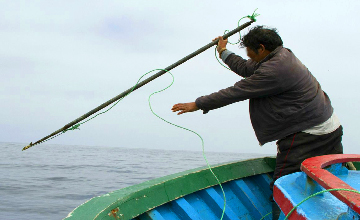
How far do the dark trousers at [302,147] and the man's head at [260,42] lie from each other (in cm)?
69

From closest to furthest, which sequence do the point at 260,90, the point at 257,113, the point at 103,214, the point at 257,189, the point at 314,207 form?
the point at 314,207, the point at 103,214, the point at 260,90, the point at 257,113, the point at 257,189

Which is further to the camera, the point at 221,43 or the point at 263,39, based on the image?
the point at 221,43

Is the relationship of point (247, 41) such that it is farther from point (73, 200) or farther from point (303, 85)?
point (73, 200)

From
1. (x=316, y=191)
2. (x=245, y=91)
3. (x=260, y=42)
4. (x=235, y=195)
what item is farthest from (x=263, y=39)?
(x=235, y=195)

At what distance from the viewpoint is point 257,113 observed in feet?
9.55

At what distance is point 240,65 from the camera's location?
3.41 meters

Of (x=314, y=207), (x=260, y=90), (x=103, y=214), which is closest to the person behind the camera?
(x=314, y=207)

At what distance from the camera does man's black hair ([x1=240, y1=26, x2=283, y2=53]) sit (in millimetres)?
2861

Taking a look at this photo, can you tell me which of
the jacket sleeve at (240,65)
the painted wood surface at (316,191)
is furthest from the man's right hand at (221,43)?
the painted wood surface at (316,191)

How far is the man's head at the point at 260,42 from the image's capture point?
2.86 metres

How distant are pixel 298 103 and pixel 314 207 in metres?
1.19

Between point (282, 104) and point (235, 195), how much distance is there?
4.16 feet

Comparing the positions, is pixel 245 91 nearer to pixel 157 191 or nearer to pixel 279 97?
pixel 279 97

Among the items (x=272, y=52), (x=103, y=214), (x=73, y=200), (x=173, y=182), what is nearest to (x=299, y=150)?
(x=272, y=52)
